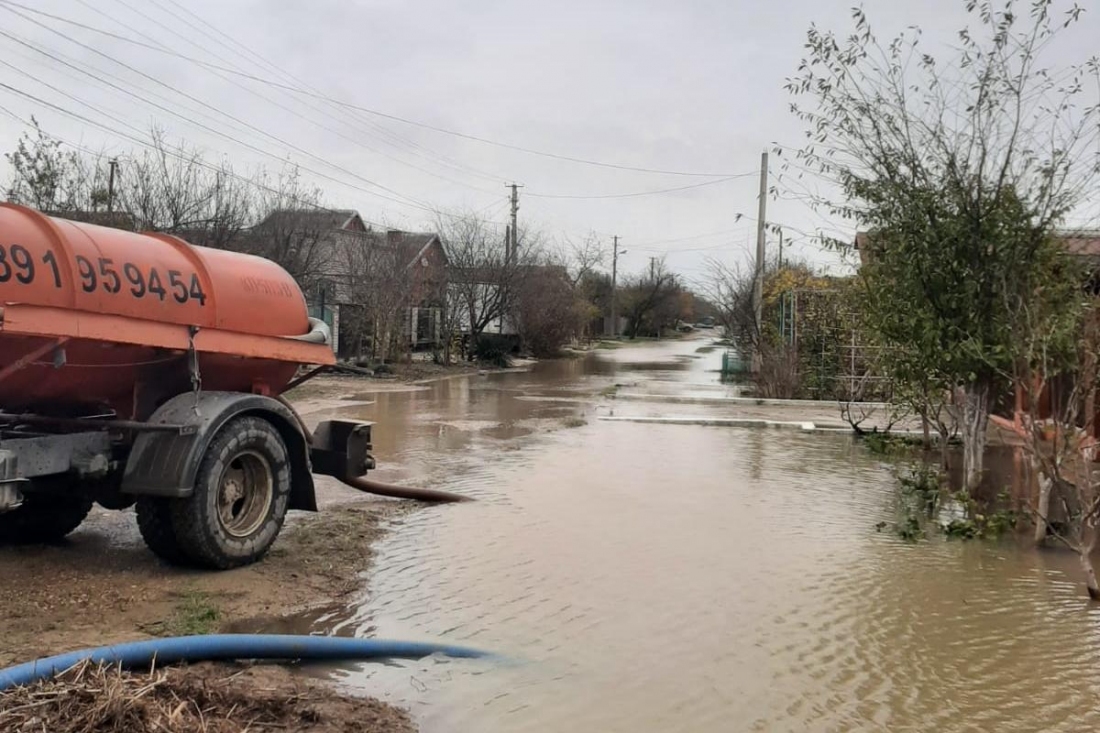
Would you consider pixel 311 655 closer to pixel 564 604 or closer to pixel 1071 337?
pixel 564 604

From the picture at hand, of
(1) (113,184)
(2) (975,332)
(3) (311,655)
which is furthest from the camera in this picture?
(1) (113,184)

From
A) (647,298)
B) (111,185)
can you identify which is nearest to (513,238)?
(111,185)

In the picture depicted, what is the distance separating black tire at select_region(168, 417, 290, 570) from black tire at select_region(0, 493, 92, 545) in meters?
1.12

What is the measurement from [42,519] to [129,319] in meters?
2.06

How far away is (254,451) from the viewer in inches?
262

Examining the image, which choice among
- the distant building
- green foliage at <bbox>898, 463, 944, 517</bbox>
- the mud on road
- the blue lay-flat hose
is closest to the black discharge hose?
the mud on road

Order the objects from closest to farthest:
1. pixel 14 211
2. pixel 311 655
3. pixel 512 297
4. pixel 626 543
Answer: pixel 311 655 → pixel 14 211 → pixel 626 543 → pixel 512 297

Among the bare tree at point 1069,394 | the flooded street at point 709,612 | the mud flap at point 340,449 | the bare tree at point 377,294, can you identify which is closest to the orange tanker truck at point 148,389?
the mud flap at point 340,449

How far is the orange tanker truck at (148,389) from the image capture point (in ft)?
18.2

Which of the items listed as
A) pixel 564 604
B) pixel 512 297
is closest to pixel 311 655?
pixel 564 604

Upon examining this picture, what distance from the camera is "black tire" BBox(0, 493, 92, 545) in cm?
685

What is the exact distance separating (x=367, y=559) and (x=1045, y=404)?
10.9 metres

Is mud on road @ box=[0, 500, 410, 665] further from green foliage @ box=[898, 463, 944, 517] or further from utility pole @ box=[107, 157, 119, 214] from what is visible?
utility pole @ box=[107, 157, 119, 214]

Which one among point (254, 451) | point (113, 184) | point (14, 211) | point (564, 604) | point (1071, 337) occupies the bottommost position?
point (564, 604)
